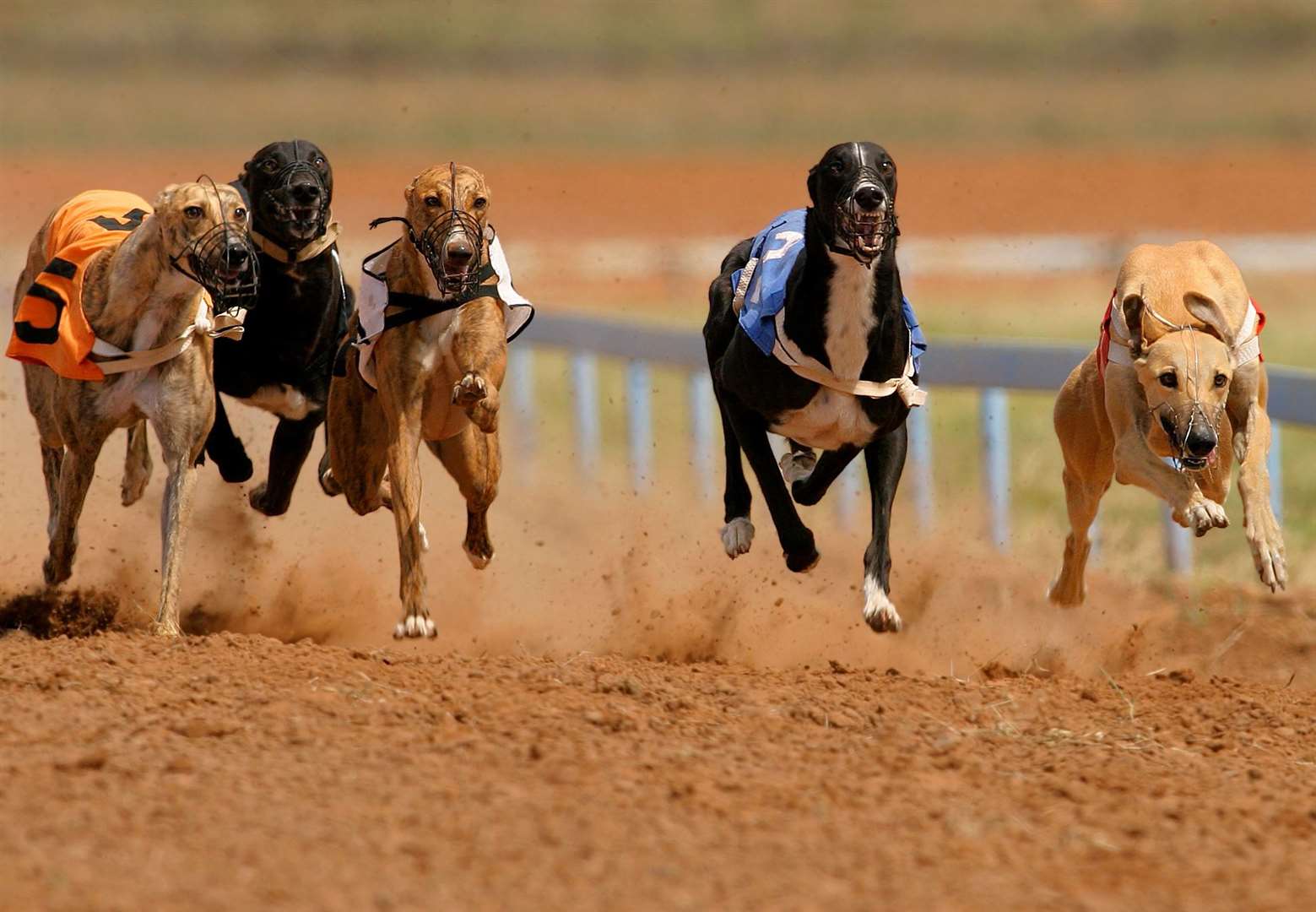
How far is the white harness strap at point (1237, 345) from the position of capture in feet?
17.7

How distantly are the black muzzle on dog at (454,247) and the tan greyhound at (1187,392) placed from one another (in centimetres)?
191

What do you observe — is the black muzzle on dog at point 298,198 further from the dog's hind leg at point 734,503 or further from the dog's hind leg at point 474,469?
the dog's hind leg at point 734,503

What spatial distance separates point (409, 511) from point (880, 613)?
4.81 feet

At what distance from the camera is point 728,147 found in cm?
3662

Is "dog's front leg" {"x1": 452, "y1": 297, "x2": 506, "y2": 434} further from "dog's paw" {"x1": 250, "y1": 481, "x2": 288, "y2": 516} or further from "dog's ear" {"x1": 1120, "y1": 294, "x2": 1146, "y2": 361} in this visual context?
"dog's ear" {"x1": 1120, "y1": 294, "x2": 1146, "y2": 361}

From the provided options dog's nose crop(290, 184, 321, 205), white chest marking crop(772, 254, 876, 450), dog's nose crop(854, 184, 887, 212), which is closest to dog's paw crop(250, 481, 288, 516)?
dog's nose crop(290, 184, 321, 205)

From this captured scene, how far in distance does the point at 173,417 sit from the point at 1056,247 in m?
13.5

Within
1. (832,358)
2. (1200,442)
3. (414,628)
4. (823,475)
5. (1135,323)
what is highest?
(1135,323)

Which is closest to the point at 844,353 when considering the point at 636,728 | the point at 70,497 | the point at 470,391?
the point at 470,391

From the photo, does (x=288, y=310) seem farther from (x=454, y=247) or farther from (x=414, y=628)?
(x=414, y=628)

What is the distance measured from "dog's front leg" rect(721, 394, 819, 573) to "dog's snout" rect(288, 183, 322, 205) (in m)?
1.54

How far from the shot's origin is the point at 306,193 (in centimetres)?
618

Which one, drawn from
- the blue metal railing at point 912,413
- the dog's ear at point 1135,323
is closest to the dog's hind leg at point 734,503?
the dog's ear at point 1135,323

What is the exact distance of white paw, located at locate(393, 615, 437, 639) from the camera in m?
5.59
